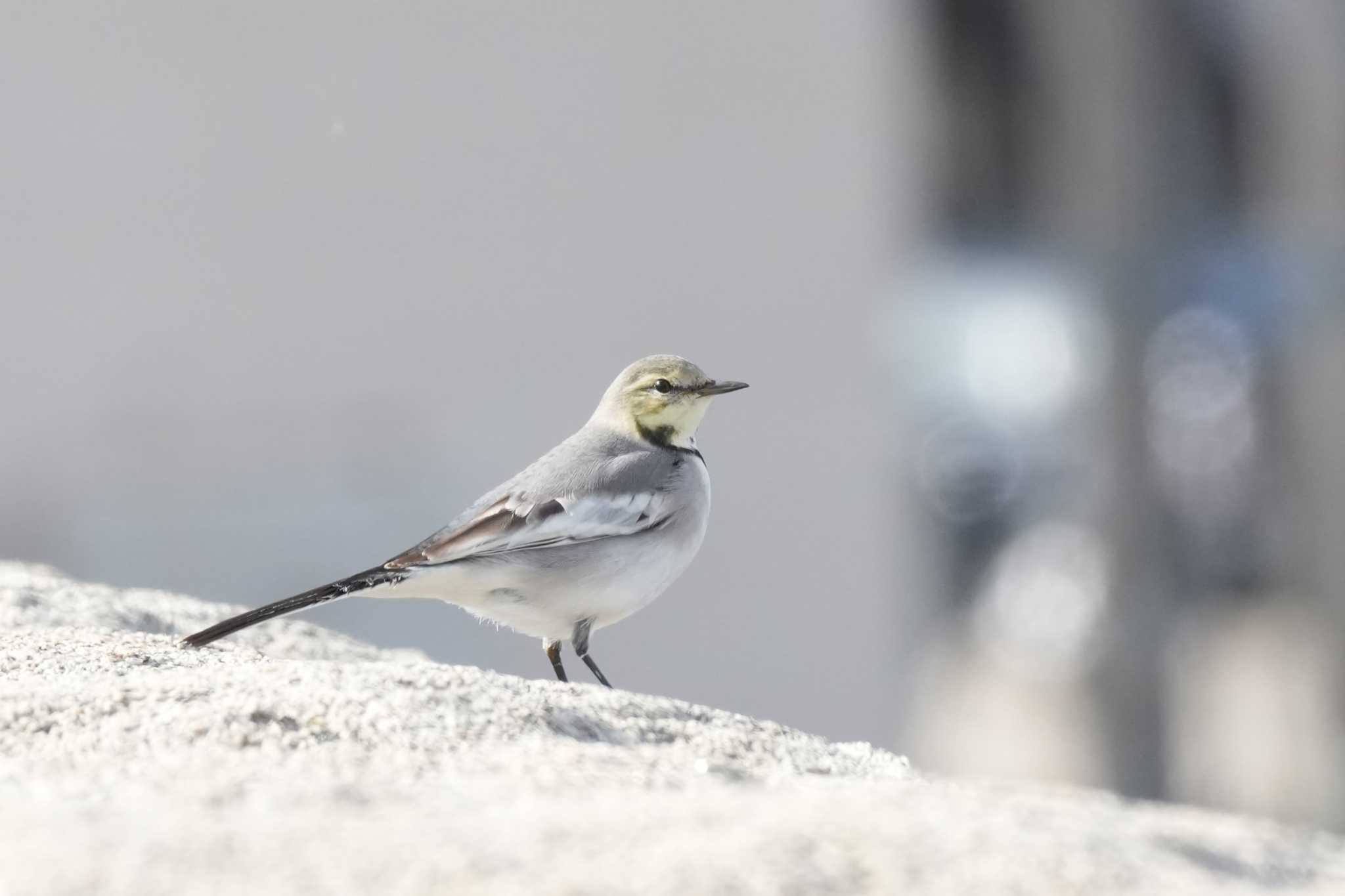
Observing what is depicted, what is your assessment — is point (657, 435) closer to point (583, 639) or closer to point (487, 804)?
point (583, 639)

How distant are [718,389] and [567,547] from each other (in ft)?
2.31

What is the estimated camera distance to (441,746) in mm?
2428

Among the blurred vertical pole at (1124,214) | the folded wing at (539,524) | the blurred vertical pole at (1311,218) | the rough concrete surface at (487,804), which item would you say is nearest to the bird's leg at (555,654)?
the folded wing at (539,524)

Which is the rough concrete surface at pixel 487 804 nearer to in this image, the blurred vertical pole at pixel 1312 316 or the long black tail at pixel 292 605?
the long black tail at pixel 292 605

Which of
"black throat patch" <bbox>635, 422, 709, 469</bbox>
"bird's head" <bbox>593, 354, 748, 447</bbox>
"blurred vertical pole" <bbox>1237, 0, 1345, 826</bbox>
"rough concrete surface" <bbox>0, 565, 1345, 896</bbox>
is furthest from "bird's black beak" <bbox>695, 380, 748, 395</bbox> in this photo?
"blurred vertical pole" <bbox>1237, 0, 1345, 826</bbox>

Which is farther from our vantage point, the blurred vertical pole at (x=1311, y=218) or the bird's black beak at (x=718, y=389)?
the blurred vertical pole at (x=1311, y=218)

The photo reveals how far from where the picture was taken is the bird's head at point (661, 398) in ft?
14.4

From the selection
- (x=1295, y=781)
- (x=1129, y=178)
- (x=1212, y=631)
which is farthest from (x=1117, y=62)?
(x=1295, y=781)

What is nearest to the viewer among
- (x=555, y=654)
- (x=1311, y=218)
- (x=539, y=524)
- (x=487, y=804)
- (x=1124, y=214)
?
(x=487, y=804)

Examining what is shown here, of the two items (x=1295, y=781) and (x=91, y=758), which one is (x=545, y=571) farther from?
(x=1295, y=781)

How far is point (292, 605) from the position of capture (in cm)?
334

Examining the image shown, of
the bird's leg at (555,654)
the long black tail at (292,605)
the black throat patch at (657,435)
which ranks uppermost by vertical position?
the black throat patch at (657,435)

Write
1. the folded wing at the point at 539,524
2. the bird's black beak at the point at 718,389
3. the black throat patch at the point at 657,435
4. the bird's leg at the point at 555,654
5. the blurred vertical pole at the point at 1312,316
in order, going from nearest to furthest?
1. the folded wing at the point at 539,524
2. the bird's leg at the point at 555,654
3. the bird's black beak at the point at 718,389
4. the black throat patch at the point at 657,435
5. the blurred vertical pole at the point at 1312,316

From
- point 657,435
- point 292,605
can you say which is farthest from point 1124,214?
point 292,605
